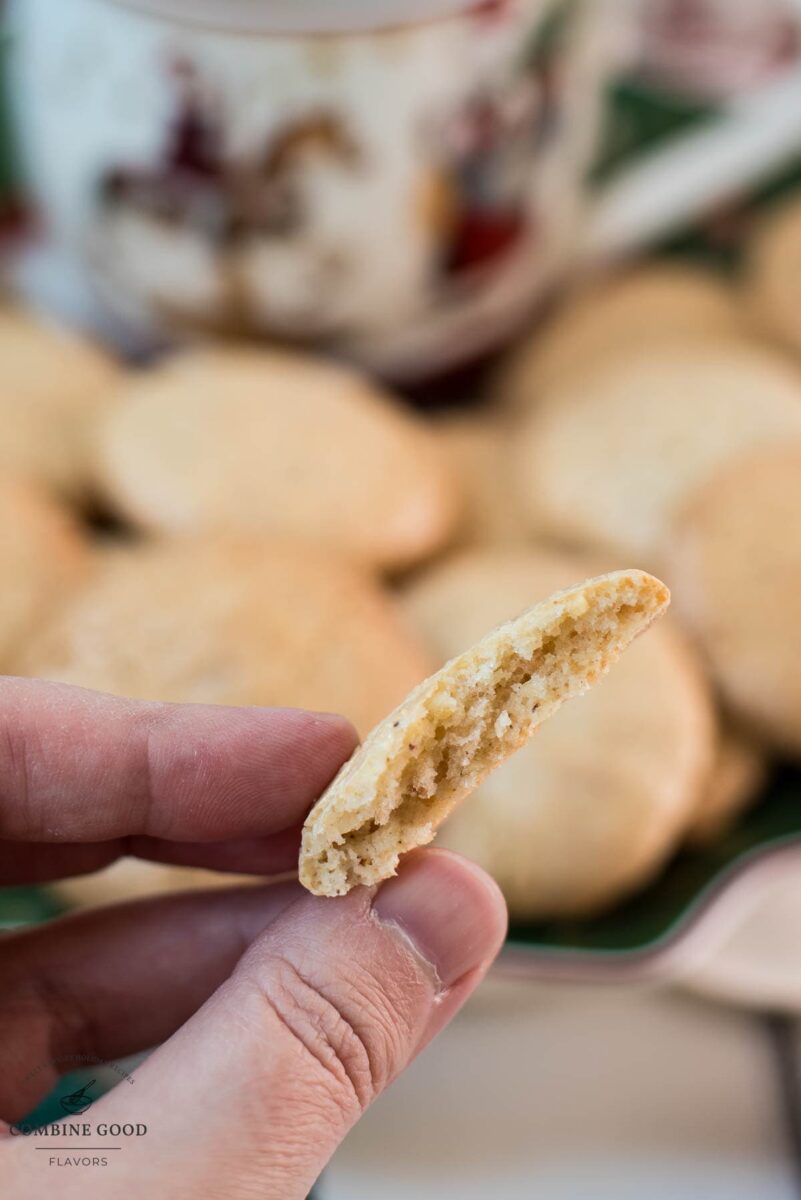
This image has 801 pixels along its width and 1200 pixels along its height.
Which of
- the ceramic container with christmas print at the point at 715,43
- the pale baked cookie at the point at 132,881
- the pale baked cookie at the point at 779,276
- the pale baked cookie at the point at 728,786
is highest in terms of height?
the ceramic container with christmas print at the point at 715,43

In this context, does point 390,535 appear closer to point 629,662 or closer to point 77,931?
point 629,662

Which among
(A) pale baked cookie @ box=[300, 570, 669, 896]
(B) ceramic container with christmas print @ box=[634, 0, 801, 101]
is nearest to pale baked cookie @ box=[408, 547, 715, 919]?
(A) pale baked cookie @ box=[300, 570, 669, 896]

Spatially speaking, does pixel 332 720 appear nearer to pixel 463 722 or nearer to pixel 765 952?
pixel 463 722

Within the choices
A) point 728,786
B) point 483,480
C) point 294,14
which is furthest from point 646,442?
point 294,14

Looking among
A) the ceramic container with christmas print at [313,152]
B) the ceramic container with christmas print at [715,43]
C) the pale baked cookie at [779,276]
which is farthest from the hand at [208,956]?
the ceramic container with christmas print at [715,43]

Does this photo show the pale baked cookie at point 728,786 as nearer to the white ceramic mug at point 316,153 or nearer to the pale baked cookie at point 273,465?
the pale baked cookie at point 273,465

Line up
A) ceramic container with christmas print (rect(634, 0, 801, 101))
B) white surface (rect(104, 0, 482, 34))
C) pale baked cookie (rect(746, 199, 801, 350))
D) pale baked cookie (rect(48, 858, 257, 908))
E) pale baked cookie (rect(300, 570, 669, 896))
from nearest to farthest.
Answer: pale baked cookie (rect(300, 570, 669, 896))
pale baked cookie (rect(48, 858, 257, 908))
white surface (rect(104, 0, 482, 34))
pale baked cookie (rect(746, 199, 801, 350))
ceramic container with christmas print (rect(634, 0, 801, 101))

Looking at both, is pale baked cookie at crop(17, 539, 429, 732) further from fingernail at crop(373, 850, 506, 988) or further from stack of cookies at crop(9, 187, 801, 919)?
fingernail at crop(373, 850, 506, 988)
